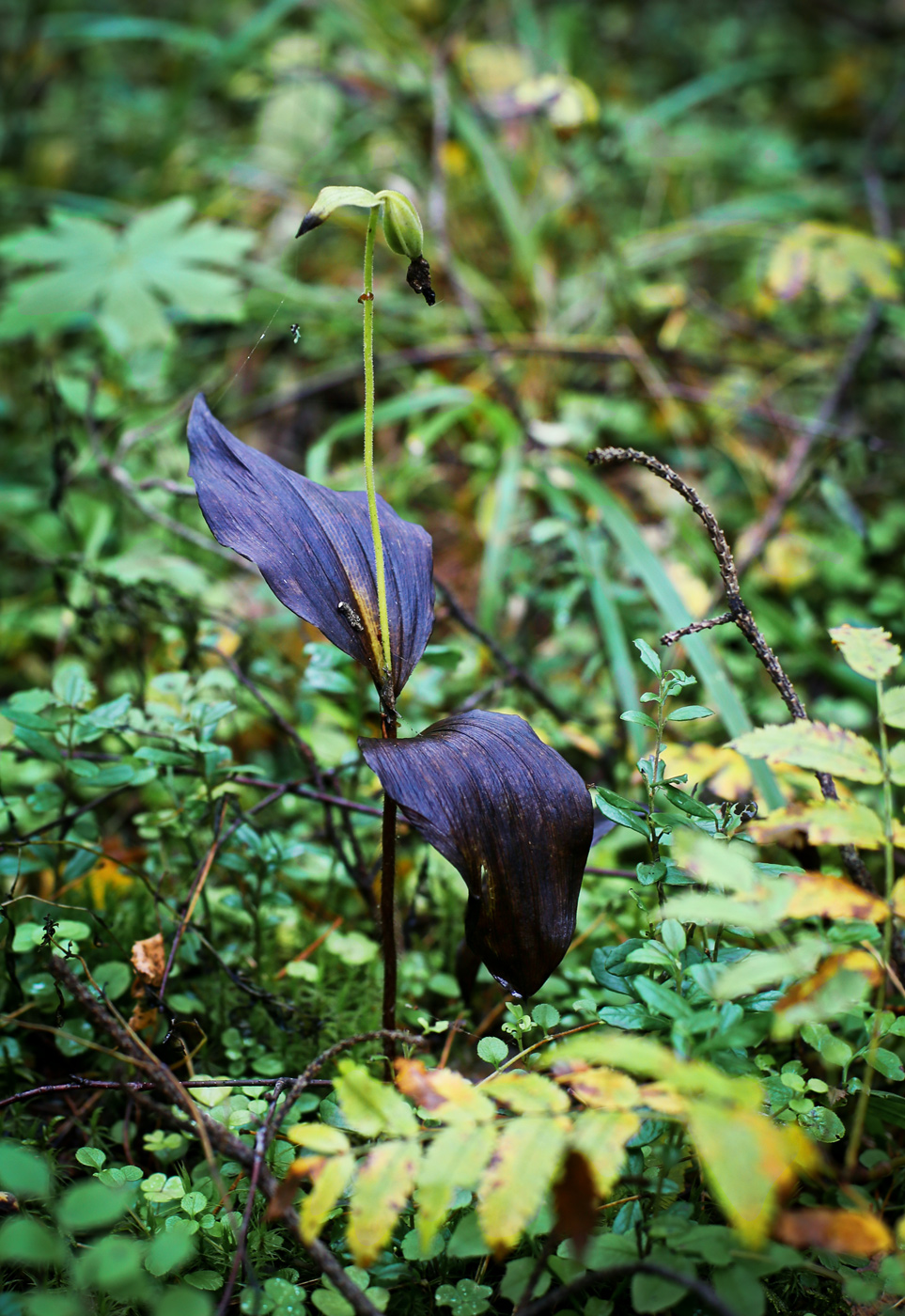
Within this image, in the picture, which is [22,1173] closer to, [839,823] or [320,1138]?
[320,1138]

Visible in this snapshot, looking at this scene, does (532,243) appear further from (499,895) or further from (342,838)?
(499,895)

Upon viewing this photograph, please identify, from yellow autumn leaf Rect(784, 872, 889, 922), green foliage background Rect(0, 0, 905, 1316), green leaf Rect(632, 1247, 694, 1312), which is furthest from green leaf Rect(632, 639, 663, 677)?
green leaf Rect(632, 1247, 694, 1312)

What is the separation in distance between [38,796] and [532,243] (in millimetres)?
2104

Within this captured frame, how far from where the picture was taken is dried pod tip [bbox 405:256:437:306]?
77 cm

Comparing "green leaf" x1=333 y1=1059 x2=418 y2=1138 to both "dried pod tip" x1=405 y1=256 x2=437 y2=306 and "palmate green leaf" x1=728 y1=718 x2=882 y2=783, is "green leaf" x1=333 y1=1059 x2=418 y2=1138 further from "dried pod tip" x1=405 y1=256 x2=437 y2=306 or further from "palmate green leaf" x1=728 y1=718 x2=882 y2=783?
"dried pod tip" x1=405 y1=256 x2=437 y2=306

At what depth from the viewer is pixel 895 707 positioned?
2.40 feet

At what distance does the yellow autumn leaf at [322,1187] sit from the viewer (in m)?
0.55

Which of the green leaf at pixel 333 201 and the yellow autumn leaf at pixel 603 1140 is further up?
the green leaf at pixel 333 201

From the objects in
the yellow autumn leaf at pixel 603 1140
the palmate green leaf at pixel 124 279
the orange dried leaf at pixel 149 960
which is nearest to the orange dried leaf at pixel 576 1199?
the yellow autumn leaf at pixel 603 1140

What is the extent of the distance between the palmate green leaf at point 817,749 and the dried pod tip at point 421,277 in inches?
19.0

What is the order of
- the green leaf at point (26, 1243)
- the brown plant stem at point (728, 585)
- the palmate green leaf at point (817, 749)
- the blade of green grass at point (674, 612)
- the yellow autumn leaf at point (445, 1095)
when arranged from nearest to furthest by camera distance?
1. the green leaf at point (26, 1243)
2. the yellow autumn leaf at point (445, 1095)
3. the palmate green leaf at point (817, 749)
4. the brown plant stem at point (728, 585)
5. the blade of green grass at point (674, 612)

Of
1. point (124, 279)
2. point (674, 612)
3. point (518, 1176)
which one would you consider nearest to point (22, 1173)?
point (518, 1176)

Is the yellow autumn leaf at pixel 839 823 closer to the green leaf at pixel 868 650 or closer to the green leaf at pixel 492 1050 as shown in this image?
the green leaf at pixel 868 650

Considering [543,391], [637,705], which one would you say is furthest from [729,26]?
[637,705]
